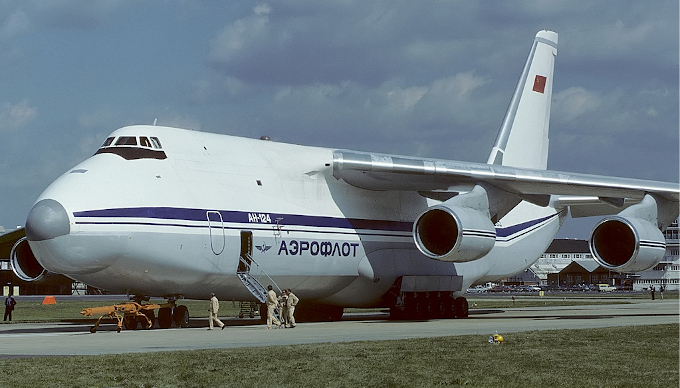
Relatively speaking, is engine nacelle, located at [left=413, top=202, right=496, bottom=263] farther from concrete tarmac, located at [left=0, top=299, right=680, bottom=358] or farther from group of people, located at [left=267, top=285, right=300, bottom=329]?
group of people, located at [left=267, top=285, right=300, bottom=329]

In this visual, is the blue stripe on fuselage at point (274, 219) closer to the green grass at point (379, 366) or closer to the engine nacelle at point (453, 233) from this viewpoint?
the engine nacelle at point (453, 233)

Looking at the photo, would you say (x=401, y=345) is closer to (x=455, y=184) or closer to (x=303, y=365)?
(x=303, y=365)

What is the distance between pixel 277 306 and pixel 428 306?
24.1ft

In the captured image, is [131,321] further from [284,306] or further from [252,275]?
[284,306]

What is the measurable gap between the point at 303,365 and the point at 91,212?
960 centimetres

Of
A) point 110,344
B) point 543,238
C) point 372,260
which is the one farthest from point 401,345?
point 543,238

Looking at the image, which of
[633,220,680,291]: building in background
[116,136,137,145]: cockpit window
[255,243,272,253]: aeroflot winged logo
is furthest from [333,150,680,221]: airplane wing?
[633,220,680,291]: building in background

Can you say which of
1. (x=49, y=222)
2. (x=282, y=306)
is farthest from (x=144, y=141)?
(x=282, y=306)

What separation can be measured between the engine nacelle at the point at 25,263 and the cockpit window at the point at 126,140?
446cm

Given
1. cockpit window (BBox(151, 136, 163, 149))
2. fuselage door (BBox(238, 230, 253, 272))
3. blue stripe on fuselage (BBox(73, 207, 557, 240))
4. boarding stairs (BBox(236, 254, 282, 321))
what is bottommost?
boarding stairs (BBox(236, 254, 282, 321))

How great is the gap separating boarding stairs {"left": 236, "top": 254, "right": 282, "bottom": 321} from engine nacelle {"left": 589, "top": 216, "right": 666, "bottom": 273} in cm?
931

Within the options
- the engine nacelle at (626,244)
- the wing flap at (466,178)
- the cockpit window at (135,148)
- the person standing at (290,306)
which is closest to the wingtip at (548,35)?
the wing flap at (466,178)

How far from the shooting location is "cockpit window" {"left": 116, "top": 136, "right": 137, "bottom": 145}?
24.4 m

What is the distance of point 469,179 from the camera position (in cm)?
2856
